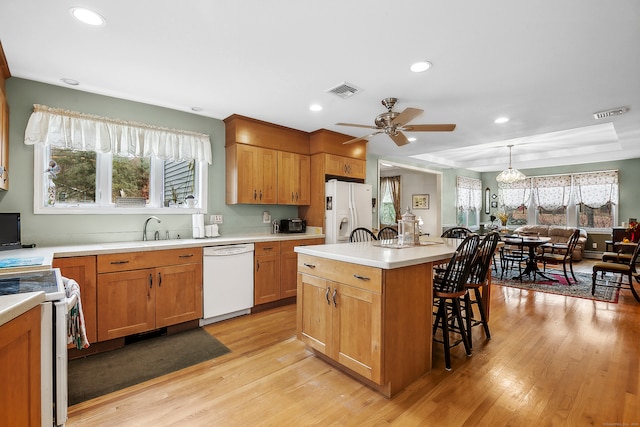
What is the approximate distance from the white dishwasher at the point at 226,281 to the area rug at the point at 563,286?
4.31m

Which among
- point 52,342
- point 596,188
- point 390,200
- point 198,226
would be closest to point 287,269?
point 198,226

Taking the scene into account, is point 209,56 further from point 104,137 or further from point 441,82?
point 441,82

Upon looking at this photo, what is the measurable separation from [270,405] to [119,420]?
2.96 feet

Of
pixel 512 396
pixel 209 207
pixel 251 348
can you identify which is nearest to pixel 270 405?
pixel 251 348

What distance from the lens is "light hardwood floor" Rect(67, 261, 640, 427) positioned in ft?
6.02

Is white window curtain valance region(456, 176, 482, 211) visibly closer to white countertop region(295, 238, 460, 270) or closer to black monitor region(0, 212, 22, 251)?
white countertop region(295, 238, 460, 270)

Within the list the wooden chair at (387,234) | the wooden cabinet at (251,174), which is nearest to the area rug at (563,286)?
the wooden chair at (387,234)

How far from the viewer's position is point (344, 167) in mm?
4742

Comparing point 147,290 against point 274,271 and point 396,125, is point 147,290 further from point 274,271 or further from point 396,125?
point 396,125

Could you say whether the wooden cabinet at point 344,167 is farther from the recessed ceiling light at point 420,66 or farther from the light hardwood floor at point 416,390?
the light hardwood floor at point 416,390

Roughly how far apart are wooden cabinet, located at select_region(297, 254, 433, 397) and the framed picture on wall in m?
6.52

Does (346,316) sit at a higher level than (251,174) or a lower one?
lower

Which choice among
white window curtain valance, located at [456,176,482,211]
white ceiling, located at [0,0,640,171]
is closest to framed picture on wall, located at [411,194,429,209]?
white window curtain valance, located at [456,176,482,211]

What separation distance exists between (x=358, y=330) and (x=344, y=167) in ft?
9.99
